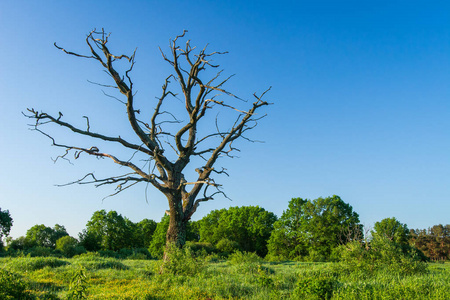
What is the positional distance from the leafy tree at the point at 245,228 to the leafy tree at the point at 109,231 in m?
17.4

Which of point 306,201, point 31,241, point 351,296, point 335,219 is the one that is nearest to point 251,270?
point 351,296

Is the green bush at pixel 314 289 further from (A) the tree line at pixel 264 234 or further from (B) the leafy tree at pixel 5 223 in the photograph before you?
(B) the leafy tree at pixel 5 223

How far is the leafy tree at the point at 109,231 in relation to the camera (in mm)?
46969

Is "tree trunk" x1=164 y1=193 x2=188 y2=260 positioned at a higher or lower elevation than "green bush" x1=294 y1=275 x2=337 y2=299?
higher

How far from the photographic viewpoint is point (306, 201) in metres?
55.1

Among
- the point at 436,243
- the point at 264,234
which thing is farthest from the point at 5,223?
the point at 436,243

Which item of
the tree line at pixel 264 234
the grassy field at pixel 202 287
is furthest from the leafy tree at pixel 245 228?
the grassy field at pixel 202 287

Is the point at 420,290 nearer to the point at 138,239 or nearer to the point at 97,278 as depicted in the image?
the point at 97,278

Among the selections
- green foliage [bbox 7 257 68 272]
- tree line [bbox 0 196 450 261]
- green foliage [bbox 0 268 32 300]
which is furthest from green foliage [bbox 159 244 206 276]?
tree line [bbox 0 196 450 261]

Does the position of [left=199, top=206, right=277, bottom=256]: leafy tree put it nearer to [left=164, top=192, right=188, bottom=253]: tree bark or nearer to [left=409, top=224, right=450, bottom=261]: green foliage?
[left=409, top=224, right=450, bottom=261]: green foliage

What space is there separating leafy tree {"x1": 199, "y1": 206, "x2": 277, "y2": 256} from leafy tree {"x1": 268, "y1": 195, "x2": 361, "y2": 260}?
316 inches

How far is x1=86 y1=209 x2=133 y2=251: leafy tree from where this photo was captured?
154 feet

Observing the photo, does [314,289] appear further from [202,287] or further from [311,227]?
[311,227]

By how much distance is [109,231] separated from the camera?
4784cm
